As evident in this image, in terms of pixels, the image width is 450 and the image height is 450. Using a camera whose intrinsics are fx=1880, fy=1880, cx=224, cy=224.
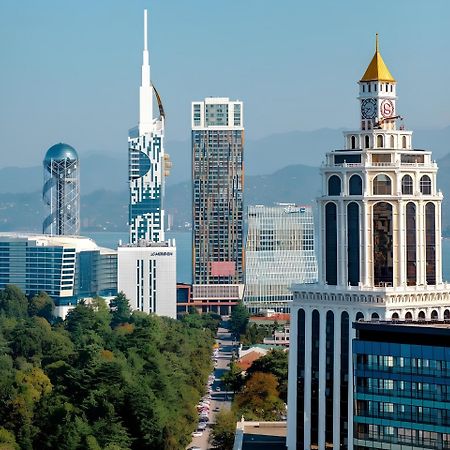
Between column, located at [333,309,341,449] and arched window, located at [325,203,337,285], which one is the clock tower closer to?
arched window, located at [325,203,337,285]

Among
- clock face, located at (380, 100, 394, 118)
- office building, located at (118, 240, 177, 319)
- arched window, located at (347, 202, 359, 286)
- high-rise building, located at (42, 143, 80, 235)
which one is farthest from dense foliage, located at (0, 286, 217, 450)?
high-rise building, located at (42, 143, 80, 235)

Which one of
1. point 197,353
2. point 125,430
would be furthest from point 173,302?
point 125,430

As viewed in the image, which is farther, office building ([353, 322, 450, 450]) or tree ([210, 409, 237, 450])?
tree ([210, 409, 237, 450])

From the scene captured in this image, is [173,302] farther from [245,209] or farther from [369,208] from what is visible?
[369,208]

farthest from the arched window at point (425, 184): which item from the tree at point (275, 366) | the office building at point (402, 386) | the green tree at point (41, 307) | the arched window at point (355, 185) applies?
the green tree at point (41, 307)

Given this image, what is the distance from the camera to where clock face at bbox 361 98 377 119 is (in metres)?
62.5

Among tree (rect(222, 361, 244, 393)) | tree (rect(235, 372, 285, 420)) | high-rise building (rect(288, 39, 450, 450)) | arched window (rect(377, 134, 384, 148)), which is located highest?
arched window (rect(377, 134, 384, 148))

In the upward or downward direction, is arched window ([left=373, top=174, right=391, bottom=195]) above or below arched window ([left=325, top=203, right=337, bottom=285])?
above

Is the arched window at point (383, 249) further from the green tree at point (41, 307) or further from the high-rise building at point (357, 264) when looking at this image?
the green tree at point (41, 307)

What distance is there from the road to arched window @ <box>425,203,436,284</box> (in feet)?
59.2

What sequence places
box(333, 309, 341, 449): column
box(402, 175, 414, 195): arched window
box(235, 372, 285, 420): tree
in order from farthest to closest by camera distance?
box(235, 372, 285, 420): tree, box(402, 175, 414, 195): arched window, box(333, 309, 341, 449): column

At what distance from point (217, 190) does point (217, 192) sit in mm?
224

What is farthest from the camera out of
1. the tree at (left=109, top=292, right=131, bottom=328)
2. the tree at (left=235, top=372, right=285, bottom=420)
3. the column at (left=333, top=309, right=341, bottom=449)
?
the tree at (left=109, top=292, right=131, bottom=328)

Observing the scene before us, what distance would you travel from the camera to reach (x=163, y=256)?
159m
